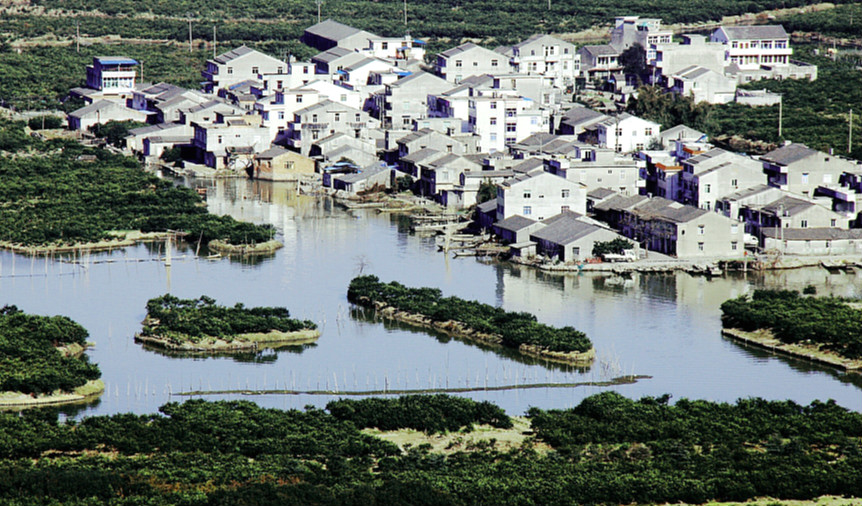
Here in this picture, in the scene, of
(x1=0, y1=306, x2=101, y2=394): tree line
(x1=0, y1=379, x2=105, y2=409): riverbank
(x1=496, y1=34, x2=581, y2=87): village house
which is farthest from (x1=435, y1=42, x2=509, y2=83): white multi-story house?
(x1=0, y1=379, x2=105, y2=409): riverbank

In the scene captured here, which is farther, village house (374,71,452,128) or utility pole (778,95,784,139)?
village house (374,71,452,128)

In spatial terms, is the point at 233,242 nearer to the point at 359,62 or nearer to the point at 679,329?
the point at 679,329

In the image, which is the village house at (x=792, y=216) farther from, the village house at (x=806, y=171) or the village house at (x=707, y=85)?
the village house at (x=707, y=85)

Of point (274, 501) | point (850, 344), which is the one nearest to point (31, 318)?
point (274, 501)

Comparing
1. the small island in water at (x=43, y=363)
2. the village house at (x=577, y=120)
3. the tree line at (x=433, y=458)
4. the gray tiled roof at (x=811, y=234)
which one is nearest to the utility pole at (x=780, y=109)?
the village house at (x=577, y=120)

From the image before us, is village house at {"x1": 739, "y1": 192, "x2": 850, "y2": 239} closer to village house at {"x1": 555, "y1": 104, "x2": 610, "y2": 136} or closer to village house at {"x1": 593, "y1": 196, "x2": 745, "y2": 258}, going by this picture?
village house at {"x1": 593, "y1": 196, "x2": 745, "y2": 258}

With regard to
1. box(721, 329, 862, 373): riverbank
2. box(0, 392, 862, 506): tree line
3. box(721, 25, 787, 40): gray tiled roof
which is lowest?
box(0, 392, 862, 506): tree line
